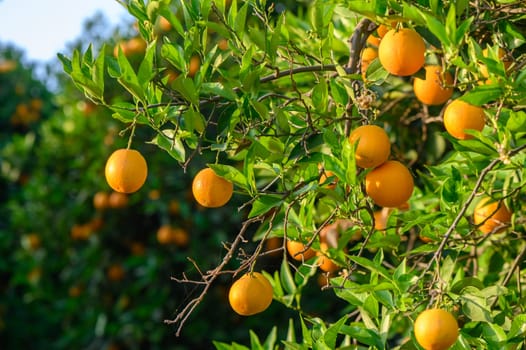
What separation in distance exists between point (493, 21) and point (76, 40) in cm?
376

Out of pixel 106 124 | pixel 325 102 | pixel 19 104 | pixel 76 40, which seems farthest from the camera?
pixel 19 104

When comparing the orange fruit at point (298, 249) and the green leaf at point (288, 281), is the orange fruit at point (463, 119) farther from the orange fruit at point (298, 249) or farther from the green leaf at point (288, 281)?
the green leaf at point (288, 281)

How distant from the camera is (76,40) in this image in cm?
477

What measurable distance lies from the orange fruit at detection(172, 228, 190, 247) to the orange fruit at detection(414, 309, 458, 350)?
102 inches

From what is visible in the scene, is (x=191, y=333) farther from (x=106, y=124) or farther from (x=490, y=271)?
(x=490, y=271)

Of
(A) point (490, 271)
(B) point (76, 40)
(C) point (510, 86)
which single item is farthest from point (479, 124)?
(B) point (76, 40)

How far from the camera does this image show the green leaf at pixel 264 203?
1.26 m

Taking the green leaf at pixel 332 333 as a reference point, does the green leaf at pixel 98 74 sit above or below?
above

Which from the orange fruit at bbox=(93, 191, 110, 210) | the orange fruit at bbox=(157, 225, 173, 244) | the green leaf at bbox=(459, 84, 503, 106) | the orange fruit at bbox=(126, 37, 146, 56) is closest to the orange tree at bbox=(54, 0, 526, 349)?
the green leaf at bbox=(459, 84, 503, 106)

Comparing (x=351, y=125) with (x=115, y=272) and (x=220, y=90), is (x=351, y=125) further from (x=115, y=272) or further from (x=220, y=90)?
(x=115, y=272)

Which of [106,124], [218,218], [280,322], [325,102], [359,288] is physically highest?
[325,102]

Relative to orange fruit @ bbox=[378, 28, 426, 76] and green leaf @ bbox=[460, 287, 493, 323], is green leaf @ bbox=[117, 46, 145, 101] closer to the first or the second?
orange fruit @ bbox=[378, 28, 426, 76]

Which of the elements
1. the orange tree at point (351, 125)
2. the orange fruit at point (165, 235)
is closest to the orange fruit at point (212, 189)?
the orange tree at point (351, 125)

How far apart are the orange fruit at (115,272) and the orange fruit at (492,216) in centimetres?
253
